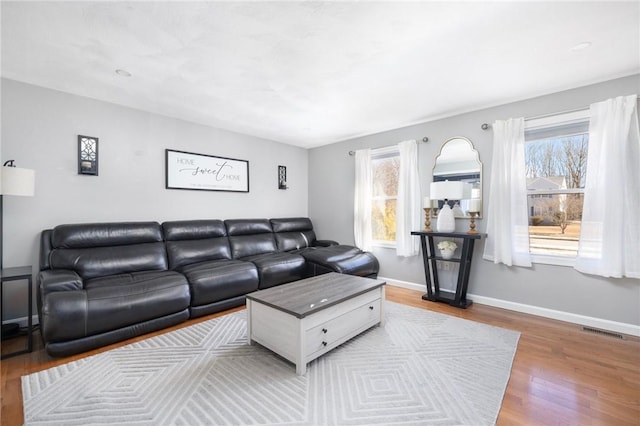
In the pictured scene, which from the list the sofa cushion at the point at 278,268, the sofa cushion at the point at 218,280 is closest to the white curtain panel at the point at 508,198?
the sofa cushion at the point at 278,268

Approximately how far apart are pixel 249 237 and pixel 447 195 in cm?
278

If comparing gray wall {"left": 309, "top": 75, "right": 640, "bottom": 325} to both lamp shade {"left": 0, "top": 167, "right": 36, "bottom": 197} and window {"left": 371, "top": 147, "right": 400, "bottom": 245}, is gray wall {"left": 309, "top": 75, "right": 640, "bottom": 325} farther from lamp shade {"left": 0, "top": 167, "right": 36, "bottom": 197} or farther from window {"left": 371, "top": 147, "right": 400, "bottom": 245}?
lamp shade {"left": 0, "top": 167, "right": 36, "bottom": 197}

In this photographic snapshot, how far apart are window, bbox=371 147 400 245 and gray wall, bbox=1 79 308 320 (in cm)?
222

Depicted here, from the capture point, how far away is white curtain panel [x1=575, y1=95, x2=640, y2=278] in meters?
2.45

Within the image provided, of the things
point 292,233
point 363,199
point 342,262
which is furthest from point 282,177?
point 342,262

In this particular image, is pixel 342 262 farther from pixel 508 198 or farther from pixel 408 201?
pixel 508 198

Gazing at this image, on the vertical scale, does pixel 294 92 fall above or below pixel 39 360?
above

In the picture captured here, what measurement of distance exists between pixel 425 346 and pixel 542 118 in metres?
2.72

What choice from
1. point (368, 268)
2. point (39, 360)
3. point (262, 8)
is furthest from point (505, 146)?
point (39, 360)

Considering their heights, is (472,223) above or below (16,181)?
below

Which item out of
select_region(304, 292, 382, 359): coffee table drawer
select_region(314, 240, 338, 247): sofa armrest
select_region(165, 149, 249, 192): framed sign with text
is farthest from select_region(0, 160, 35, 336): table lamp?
select_region(314, 240, 338, 247): sofa armrest

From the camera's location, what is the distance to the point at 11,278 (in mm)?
2090

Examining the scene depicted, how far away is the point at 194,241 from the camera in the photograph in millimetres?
3555

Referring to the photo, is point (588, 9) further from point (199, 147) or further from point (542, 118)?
point (199, 147)
